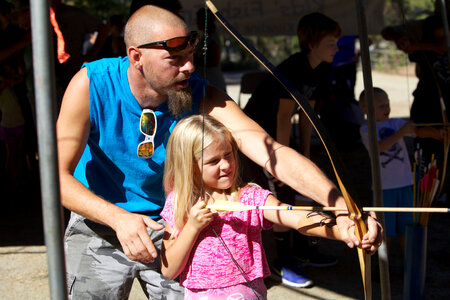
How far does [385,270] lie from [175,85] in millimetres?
1185

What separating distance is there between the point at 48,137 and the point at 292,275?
258 cm

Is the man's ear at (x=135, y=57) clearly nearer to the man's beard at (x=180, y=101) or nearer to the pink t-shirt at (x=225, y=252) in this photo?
the man's beard at (x=180, y=101)

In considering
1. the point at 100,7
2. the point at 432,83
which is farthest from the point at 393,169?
the point at 100,7

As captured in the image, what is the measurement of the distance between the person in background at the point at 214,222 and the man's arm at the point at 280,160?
0.27 feet

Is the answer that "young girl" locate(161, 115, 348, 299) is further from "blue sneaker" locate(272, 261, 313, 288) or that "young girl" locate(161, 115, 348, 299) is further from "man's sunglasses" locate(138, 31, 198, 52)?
"blue sneaker" locate(272, 261, 313, 288)

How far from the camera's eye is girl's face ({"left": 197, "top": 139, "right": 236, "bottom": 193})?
1953mm

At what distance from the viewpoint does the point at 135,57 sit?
2.00 m

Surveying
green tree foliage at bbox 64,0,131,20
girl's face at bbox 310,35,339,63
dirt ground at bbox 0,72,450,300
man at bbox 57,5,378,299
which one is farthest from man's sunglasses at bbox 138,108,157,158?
green tree foliage at bbox 64,0,131,20

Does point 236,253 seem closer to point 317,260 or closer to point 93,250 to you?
point 93,250

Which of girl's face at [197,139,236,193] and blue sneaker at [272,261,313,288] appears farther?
blue sneaker at [272,261,313,288]

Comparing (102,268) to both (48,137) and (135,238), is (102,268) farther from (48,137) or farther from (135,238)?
(48,137)

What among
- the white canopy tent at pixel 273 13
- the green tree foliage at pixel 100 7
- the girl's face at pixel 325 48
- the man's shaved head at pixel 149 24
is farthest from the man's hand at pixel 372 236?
the green tree foliage at pixel 100 7

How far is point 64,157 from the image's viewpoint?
185cm

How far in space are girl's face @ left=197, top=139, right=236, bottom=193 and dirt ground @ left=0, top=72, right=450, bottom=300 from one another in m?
1.64
